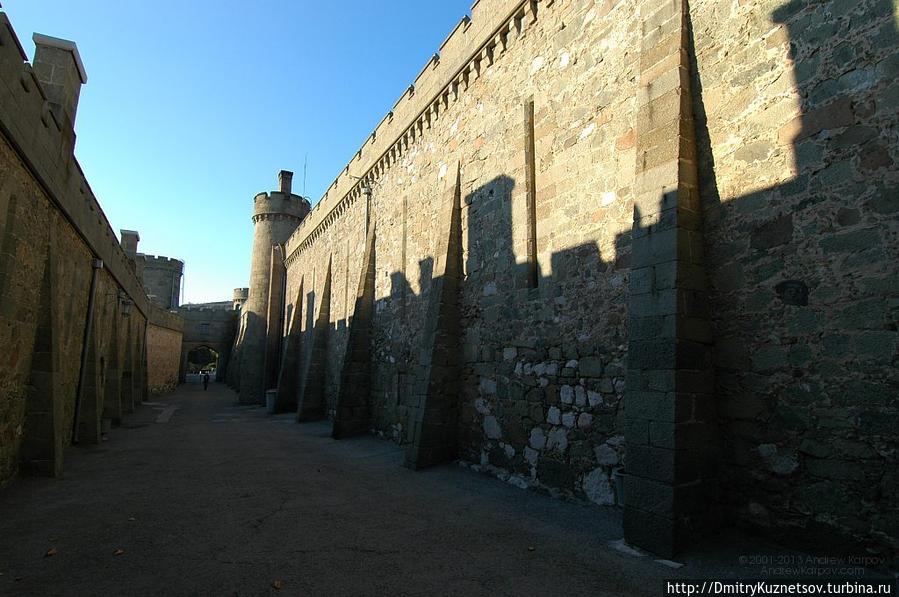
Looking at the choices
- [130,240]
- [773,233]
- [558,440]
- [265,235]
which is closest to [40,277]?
[558,440]

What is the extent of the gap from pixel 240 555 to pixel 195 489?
2942 millimetres

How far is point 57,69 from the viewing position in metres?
7.57

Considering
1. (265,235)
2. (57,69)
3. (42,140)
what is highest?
(265,235)

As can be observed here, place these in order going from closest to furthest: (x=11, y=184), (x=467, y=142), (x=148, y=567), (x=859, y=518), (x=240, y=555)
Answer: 1. (x=859, y=518)
2. (x=148, y=567)
3. (x=240, y=555)
4. (x=11, y=184)
5. (x=467, y=142)

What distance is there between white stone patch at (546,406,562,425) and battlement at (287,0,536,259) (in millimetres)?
6163

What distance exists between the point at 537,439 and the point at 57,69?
9.51 metres

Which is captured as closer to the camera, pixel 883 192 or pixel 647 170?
pixel 883 192

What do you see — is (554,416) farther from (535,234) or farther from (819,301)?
(819,301)

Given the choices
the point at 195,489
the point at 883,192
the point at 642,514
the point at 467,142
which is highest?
the point at 467,142

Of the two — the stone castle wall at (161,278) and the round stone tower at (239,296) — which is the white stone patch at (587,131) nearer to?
the round stone tower at (239,296)

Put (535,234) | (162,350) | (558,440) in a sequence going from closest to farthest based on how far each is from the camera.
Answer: (558,440) → (535,234) → (162,350)

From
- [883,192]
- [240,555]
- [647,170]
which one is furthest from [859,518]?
[240,555]

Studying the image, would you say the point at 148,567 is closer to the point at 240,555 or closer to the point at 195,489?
the point at 240,555

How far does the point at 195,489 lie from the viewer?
669 centimetres
